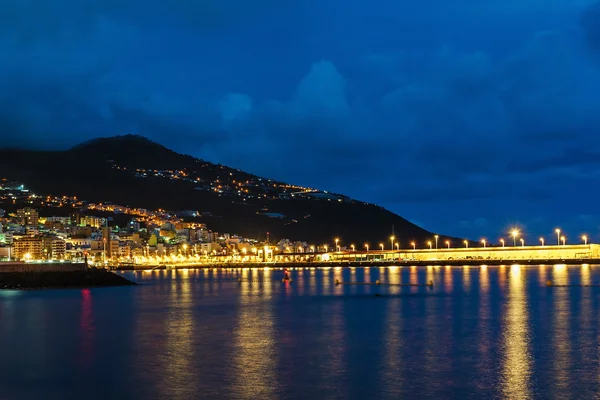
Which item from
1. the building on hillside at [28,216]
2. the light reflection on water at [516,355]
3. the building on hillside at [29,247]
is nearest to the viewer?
the light reflection on water at [516,355]

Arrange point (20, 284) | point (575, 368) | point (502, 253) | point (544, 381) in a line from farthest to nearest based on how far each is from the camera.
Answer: point (502, 253) < point (20, 284) < point (575, 368) < point (544, 381)

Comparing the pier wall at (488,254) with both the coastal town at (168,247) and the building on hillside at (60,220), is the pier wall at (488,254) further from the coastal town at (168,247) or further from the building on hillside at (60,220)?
the building on hillside at (60,220)

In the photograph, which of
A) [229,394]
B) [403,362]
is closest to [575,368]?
[403,362]

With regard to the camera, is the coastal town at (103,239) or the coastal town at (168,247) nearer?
the coastal town at (168,247)

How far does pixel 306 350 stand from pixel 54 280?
49988 mm

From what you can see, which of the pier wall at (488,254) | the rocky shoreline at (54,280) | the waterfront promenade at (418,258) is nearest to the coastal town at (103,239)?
the waterfront promenade at (418,258)

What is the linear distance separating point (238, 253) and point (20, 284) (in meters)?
106

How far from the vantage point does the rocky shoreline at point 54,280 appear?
2670 inches

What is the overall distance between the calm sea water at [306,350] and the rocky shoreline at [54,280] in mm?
23764

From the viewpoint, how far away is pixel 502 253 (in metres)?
124

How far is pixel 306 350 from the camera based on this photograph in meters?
24.5

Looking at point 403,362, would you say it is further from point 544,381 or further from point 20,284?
point 20,284

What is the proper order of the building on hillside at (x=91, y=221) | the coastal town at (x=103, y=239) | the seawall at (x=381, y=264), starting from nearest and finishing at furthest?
the seawall at (x=381, y=264)
the coastal town at (x=103, y=239)
the building on hillside at (x=91, y=221)

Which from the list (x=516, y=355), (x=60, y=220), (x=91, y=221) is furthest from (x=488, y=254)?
(x=516, y=355)
